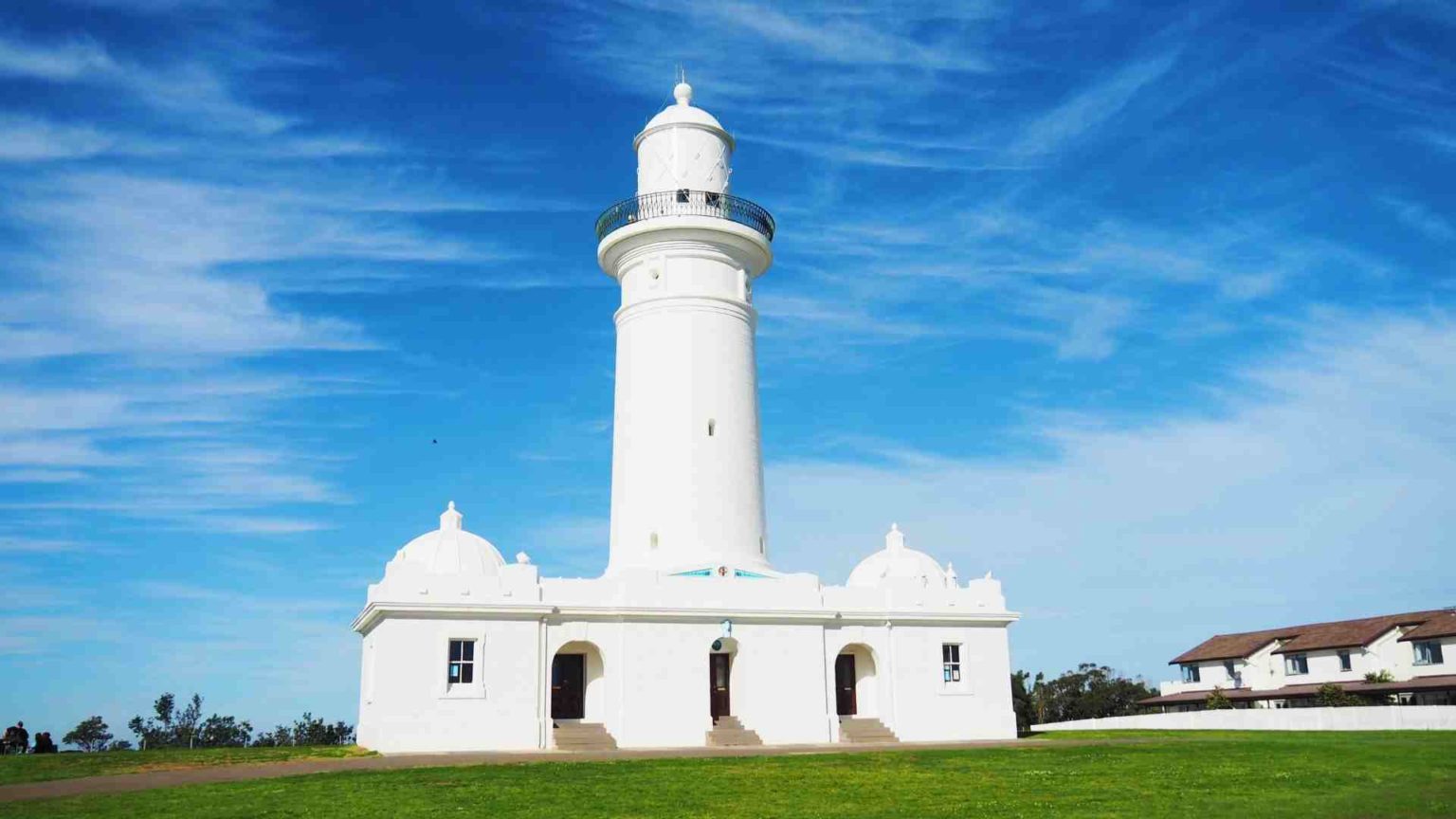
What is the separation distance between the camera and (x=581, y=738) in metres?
27.8

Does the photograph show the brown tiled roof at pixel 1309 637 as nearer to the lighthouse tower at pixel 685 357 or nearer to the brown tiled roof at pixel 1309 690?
the brown tiled roof at pixel 1309 690

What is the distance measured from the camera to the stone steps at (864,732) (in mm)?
30109

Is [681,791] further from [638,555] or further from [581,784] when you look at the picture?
[638,555]

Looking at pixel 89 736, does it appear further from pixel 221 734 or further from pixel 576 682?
pixel 576 682

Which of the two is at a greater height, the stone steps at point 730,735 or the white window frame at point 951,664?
the white window frame at point 951,664

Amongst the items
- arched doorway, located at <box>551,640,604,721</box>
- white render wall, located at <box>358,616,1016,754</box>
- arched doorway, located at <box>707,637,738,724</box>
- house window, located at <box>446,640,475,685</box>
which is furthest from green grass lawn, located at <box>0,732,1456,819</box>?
arched doorway, located at <box>551,640,604,721</box>

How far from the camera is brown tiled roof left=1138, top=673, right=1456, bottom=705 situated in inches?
1854

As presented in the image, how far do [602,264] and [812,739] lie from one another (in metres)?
14.5

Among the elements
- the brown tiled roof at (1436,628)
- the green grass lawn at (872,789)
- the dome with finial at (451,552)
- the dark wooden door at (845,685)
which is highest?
the dome with finial at (451,552)

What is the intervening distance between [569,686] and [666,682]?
2.49 m

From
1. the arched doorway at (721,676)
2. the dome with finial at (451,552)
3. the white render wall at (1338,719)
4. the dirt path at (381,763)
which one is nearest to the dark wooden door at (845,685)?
the dirt path at (381,763)

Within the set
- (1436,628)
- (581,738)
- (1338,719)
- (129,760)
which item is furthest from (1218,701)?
(129,760)

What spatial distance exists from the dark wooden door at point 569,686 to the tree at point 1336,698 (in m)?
→ 31.9

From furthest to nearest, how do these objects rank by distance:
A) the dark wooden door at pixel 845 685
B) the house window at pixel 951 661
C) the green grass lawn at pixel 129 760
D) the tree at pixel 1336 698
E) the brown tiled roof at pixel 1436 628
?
the brown tiled roof at pixel 1436 628 → the tree at pixel 1336 698 → the dark wooden door at pixel 845 685 → the house window at pixel 951 661 → the green grass lawn at pixel 129 760
